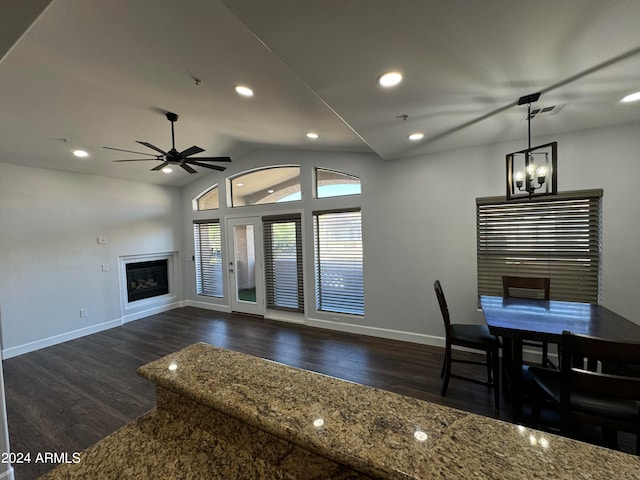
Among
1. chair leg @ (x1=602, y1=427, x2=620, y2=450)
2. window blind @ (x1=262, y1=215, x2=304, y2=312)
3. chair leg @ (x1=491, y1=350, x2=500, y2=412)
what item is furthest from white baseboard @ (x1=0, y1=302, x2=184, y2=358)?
chair leg @ (x1=602, y1=427, x2=620, y2=450)

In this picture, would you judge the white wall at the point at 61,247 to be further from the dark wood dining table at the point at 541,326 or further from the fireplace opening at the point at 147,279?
the dark wood dining table at the point at 541,326

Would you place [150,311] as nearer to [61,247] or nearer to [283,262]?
[61,247]

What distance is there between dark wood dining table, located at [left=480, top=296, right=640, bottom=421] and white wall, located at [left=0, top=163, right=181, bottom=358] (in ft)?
18.7

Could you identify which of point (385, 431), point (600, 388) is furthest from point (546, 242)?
point (385, 431)

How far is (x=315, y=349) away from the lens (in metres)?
3.75

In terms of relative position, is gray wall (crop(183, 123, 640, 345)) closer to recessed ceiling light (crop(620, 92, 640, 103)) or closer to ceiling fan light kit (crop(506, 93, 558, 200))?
recessed ceiling light (crop(620, 92, 640, 103))

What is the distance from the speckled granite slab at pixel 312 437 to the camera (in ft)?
2.00

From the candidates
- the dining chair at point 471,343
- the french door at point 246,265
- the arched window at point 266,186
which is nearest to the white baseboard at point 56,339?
the french door at point 246,265

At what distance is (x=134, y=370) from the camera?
3414mm

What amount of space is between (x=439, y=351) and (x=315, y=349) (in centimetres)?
160

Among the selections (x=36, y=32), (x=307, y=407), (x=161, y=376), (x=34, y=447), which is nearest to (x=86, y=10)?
(x=36, y=32)

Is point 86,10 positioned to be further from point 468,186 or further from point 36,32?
point 468,186

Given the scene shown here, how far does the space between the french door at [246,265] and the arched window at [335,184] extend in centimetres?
140

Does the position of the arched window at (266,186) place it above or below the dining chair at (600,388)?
above
